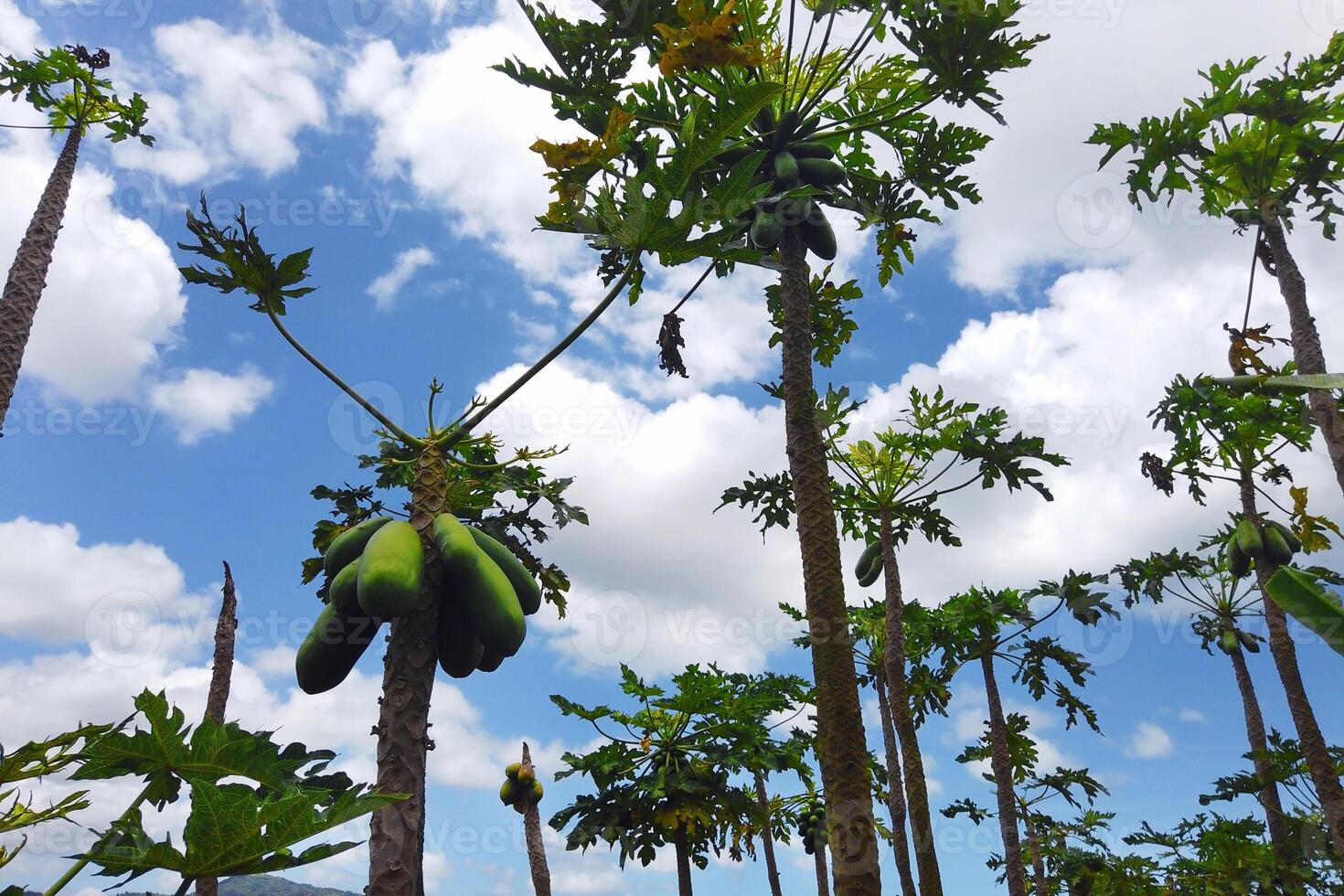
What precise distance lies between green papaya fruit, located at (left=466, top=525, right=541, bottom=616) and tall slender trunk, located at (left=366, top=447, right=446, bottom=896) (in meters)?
0.27

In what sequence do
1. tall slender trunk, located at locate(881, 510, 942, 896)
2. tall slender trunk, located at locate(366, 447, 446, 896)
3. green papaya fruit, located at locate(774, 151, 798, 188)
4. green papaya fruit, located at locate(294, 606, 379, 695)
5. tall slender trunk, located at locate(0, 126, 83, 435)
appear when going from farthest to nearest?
tall slender trunk, located at locate(881, 510, 942, 896), tall slender trunk, located at locate(0, 126, 83, 435), green papaya fruit, located at locate(774, 151, 798, 188), green papaya fruit, located at locate(294, 606, 379, 695), tall slender trunk, located at locate(366, 447, 446, 896)

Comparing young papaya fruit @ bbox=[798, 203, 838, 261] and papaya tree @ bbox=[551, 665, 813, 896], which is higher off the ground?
young papaya fruit @ bbox=[798, 203, 838, 261]

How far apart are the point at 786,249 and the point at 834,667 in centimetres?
417

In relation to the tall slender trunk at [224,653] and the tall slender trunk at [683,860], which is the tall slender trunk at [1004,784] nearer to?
the tall slender trunk at [683,860]

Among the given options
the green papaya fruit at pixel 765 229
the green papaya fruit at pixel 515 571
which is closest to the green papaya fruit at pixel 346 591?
the green papaya fruit at pixel 515 571

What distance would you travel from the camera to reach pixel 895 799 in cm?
1612

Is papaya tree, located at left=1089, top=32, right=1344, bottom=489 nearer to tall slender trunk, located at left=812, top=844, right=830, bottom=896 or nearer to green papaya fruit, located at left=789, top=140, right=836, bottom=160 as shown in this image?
green papaya fruit, located at left=789, top=140, right=836, bottom=160

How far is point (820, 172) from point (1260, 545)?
1060 cm

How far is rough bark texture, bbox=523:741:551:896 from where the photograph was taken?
9953 millimetres

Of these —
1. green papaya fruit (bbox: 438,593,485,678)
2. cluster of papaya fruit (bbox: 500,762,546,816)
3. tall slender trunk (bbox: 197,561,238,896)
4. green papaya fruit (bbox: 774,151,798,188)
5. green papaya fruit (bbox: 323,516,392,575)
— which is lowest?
green papaya fruit (bbox: 438,593,485,678)

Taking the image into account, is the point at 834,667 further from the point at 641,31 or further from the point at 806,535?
the point at 641,31

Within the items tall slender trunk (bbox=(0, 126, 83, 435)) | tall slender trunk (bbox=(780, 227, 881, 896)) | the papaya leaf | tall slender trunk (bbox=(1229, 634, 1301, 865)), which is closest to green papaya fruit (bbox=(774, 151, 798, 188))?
tall slender trunk (bbox=(780, 227, 881, 896))

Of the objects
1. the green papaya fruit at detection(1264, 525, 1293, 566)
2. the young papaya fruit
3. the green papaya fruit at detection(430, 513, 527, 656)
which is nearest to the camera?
the green papaya fruit at detection(430, 513, 527, 656)

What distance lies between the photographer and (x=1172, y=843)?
15.6 meters
